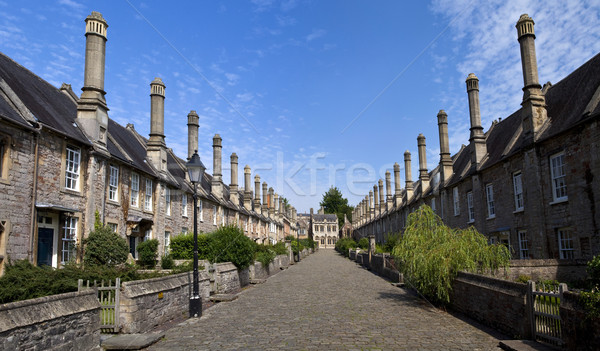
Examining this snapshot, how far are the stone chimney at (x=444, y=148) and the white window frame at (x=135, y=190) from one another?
851 inches

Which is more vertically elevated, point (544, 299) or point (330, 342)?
point (544, 299)

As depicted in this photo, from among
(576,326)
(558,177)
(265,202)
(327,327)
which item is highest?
(265,202)

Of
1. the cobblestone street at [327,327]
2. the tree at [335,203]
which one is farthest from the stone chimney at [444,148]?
the tree at [335,203]

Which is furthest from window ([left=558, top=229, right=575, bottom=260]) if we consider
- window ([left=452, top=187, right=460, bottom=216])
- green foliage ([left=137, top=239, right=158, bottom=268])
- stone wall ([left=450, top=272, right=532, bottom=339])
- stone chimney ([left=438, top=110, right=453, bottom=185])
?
green foliage ([left=137, top=239, right=158, bottom=268])

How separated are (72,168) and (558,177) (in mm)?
19541

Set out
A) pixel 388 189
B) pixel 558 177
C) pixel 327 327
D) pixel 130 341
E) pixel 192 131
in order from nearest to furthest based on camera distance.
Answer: pixel 130 341 < pixel 327 327 < pixel 558 177 < pixel 192 131 < pixel 388 189

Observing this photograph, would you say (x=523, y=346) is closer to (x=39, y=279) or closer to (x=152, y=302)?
(x=152, y=302)

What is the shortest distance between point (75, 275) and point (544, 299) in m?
11.4

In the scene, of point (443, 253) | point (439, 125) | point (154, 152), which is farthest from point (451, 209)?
point (154, 152)

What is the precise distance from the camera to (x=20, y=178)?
13281 mm

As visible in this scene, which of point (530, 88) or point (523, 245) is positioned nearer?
point (530, 88)

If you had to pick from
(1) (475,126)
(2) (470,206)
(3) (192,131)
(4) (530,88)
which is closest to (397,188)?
(2) (470,206)

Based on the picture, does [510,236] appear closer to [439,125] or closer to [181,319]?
[439,125]

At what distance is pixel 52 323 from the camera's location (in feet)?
22.6
